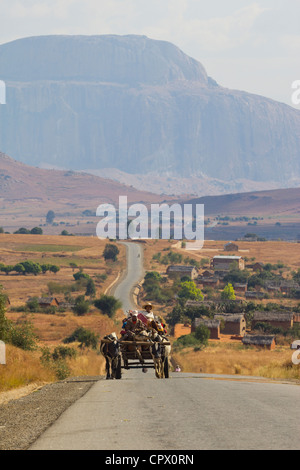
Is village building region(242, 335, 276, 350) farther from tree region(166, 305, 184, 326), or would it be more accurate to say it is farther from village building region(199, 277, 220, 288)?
village building region(199, 277, 220, 288)

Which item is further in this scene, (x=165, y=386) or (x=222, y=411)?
(x=165, y=386)

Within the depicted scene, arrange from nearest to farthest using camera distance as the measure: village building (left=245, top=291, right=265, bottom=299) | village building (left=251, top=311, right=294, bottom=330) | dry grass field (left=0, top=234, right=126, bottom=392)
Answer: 1. dry grass field (left=0, top=234, right=126, bottom=392)
2. village building (left=251, top=311, right=294, bottom=330)
3. village building (left=245, top=291, right=265, bottom=299)

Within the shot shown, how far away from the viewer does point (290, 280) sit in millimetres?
147000

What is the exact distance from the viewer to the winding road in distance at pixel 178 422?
1056cm

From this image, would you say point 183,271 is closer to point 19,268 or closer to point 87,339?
point 19,268

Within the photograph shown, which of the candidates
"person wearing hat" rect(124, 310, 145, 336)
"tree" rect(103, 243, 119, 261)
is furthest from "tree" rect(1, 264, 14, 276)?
"person wearing hat" rect(124, 310, 145, 336)

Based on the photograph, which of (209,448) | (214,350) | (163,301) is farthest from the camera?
(163,301)

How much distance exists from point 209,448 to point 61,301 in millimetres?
104221

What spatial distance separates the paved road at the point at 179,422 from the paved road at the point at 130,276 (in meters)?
88.6

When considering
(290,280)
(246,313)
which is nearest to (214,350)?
(246,313)

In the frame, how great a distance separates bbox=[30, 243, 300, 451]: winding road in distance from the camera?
1056 centimetres

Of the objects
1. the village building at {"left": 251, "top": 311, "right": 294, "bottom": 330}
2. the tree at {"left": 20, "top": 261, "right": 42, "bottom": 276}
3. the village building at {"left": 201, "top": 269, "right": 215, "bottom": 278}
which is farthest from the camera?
the village building at {"left": 201, "top": 269, "right": 215, "bottom": 278}

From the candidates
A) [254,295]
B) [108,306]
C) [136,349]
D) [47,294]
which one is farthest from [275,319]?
[136,349]

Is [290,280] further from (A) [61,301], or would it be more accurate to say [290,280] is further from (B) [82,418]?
(B) [82,418]
